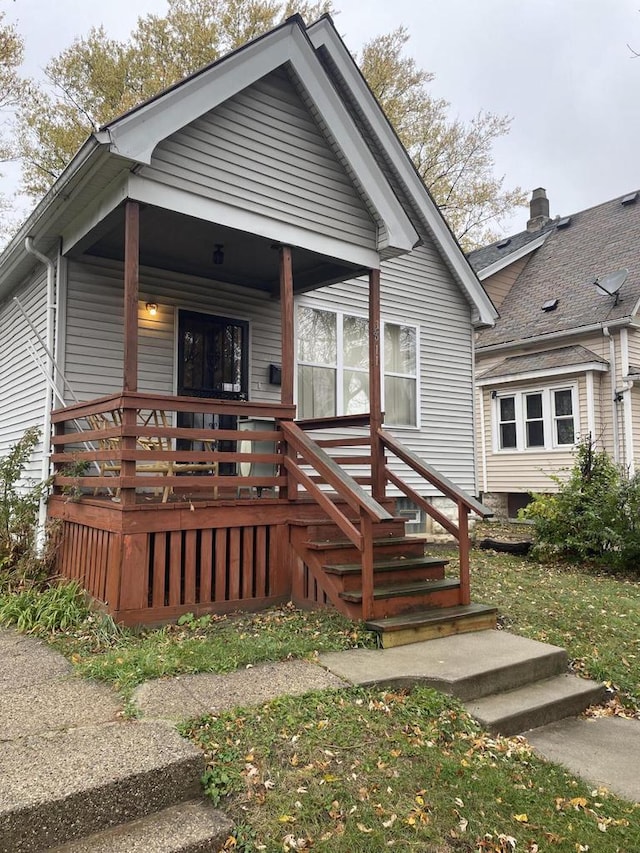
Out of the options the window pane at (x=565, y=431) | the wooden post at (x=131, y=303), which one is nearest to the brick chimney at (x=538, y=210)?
the window pane at (x=565, y=431)

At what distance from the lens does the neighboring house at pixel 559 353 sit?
13.4 m

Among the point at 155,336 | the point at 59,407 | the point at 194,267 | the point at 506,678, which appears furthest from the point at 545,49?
the point at 506,678

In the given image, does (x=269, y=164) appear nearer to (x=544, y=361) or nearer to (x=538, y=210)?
(x=544, y=361)

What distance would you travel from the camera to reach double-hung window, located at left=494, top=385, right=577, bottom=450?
13945mm

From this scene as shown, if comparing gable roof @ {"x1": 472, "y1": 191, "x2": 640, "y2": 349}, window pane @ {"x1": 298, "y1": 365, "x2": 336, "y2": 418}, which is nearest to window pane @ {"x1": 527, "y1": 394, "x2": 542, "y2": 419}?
gable roof @ {"x1": 472, "y1": 191, "x2": 640, "y2": 349}

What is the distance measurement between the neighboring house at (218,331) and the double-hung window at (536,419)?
6794 millimetres

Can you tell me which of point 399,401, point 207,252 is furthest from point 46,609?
point 399,401

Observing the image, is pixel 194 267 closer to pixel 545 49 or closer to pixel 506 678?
pixel 506 678

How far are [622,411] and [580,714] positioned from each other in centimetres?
1067

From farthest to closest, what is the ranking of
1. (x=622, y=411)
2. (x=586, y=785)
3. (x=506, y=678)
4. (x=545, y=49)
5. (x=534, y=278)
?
(x=534, y=278) → (x=622, y=411) → (x=545, y=49) → (x=506, y=678) → (x=586, y=785)

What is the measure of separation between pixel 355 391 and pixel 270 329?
5.44ft

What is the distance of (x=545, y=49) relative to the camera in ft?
33.2

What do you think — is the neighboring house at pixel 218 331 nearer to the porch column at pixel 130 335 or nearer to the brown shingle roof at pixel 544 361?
the porch column at pixel 130 335

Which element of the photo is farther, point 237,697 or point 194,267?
point 194,267
